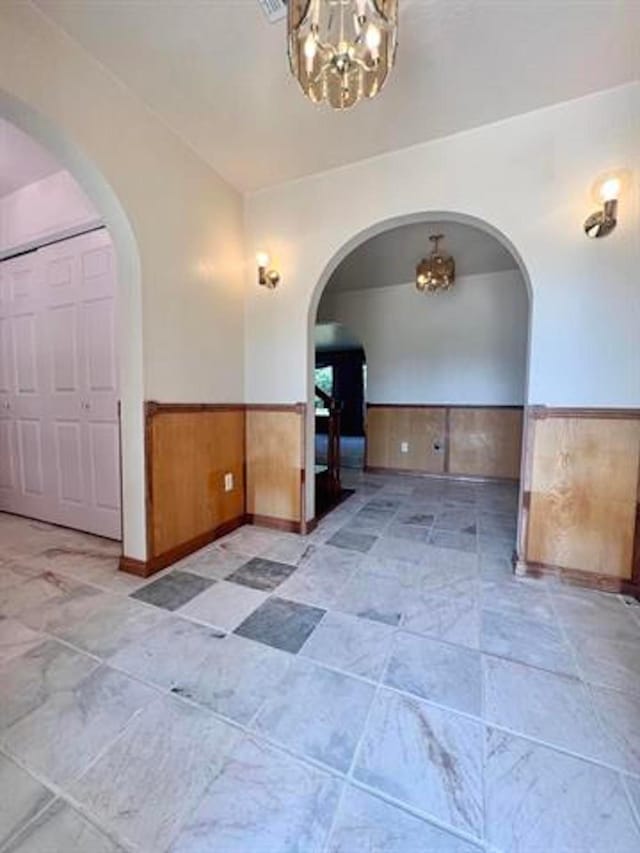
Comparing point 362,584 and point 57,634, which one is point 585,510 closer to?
point 362,584

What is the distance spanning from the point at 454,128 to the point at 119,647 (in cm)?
316

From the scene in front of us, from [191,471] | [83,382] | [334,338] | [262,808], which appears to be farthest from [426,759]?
[334,338]

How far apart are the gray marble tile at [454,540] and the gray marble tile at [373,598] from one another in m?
0.70

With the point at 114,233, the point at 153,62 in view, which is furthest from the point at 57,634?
the point at 153,62

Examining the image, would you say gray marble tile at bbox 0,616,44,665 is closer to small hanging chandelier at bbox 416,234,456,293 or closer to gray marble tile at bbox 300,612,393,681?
gray marble tile at bbox 300,612,393,681

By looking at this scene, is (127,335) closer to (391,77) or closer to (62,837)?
(391,77)

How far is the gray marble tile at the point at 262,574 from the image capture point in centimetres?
211

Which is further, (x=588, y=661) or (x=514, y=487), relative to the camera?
(x=514, y=487)

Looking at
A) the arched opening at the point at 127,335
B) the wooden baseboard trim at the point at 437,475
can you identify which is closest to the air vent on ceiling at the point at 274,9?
the arched opening at the point at 127,335

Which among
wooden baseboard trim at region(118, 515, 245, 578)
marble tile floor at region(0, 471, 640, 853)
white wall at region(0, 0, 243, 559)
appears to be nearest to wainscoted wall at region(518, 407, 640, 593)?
marble tile floor at region(0, 471, 640, 853)

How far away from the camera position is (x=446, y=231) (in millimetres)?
3666

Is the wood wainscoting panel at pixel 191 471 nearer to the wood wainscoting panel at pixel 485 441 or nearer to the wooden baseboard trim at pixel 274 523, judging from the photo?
the wooden baseboard trim at pixel 274 523

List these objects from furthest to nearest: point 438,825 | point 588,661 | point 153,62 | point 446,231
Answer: point 446,231, point 153,62, point 588,661, point 438,825

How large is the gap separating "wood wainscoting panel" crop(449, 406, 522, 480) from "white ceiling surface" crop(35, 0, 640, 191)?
322 centimetres
